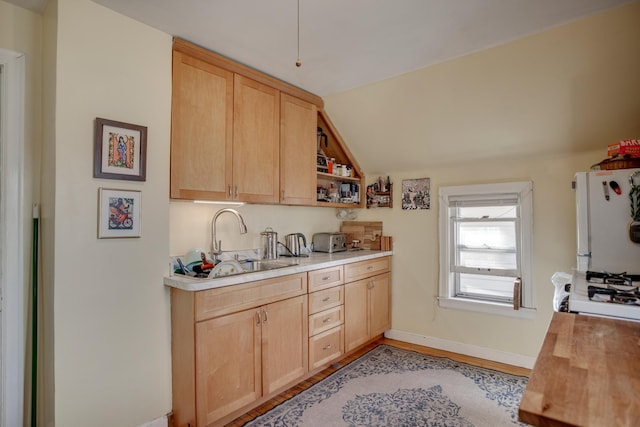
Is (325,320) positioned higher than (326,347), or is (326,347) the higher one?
(325,320)

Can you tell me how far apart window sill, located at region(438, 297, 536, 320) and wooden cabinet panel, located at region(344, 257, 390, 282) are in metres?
0.65

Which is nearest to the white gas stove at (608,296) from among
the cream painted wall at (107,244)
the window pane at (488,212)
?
the window pane at (488,212)

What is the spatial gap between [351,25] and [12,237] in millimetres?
2250

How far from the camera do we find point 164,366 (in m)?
2.12

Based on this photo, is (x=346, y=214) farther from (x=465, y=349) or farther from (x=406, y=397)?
(x=406, y=397)

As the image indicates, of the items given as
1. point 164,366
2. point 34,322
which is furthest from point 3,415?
point 164,366

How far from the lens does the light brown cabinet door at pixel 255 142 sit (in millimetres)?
2549

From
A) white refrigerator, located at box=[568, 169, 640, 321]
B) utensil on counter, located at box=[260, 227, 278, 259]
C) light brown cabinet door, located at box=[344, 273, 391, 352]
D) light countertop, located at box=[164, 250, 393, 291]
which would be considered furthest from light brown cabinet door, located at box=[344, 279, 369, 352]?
white refrigerator, located at box=[568, 169, 640, 321]

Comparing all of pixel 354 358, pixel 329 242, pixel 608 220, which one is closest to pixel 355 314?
Answer: pixel 354 358

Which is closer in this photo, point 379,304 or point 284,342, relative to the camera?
point 284,342

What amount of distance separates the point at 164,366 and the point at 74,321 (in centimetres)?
61

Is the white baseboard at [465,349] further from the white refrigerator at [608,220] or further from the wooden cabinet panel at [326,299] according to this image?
the white refrigerator at [608,220]

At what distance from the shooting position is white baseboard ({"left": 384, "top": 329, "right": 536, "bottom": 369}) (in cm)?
297

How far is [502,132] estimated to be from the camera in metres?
2.83
